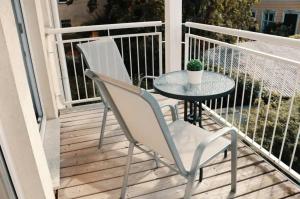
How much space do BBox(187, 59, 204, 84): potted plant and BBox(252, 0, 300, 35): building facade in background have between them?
706 inches

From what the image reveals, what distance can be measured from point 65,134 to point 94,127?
0.35m

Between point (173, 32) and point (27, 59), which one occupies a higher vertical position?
point (173, 32)

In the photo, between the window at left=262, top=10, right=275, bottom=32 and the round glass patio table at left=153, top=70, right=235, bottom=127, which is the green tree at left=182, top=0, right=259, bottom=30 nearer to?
the window at left=262, top=10, right=275, bottom=32

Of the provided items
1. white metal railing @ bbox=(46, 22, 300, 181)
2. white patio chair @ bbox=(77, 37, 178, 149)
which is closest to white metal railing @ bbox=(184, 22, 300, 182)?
white metal railing @ bbox=(46, 22, 300, 181)

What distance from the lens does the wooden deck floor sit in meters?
2.11

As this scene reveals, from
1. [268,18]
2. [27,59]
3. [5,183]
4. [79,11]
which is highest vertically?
[79,11]

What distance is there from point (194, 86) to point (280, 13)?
1860 centimetres

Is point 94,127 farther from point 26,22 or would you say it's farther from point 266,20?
point 266,20

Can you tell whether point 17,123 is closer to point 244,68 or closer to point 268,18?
point 244,68

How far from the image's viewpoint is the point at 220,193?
209 centimetres

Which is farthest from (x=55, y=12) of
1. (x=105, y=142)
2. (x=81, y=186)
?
(x=81, y=186)

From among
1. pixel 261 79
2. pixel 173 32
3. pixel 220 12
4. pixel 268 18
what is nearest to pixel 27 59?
pixel 173 32

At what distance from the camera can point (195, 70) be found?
2.23 meters

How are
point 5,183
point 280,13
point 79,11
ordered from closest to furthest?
point 5,183 → point 79,11 → point 280,13
